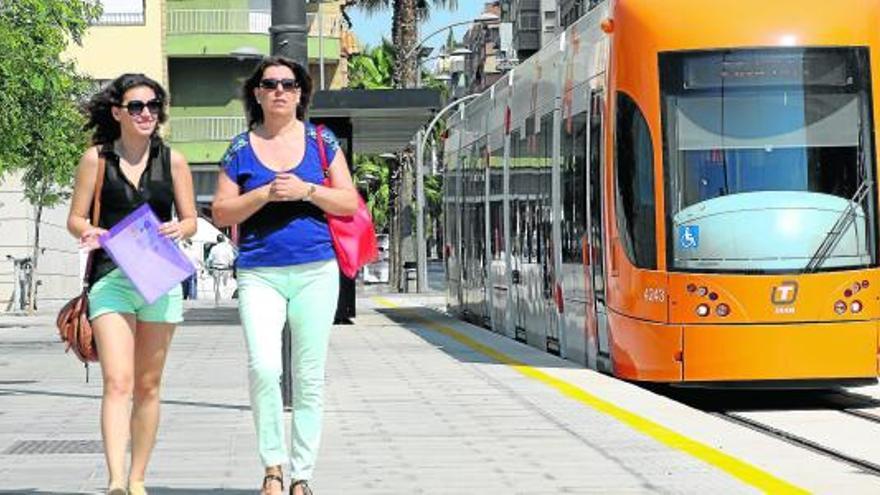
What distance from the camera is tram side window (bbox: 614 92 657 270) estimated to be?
17453 millimetres

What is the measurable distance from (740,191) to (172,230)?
881 cm

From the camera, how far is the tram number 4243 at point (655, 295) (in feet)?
56.4

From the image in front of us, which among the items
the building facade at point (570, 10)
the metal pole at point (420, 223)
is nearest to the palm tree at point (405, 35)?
the metal pole at point (420, 223)

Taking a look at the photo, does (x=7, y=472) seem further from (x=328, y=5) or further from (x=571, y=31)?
(x=328, y=5)

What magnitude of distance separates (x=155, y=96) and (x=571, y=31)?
12.7 meters

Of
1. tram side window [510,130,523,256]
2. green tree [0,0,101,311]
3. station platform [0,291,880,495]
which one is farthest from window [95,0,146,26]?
station platform [0,291,880,495]

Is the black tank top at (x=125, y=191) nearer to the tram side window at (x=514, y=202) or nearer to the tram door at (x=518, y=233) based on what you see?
the tram door at (x=518, y=233)

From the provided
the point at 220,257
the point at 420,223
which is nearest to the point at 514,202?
the point at 220,257

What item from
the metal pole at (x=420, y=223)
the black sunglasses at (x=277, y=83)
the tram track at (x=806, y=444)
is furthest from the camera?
the metal pole at (x=420, y=223)

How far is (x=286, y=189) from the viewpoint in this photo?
885cm

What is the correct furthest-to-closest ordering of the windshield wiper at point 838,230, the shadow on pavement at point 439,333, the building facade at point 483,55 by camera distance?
1. the building facade at point 483,55
2. the shadow on pavement at point 439,333
3. the windshield wiper at point 838,230

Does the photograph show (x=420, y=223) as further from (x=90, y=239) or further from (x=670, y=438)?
(x=90, y=239)

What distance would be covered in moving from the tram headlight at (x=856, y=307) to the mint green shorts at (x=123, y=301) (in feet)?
29.2

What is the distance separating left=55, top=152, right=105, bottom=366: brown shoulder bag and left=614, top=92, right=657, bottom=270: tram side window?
8.76m
